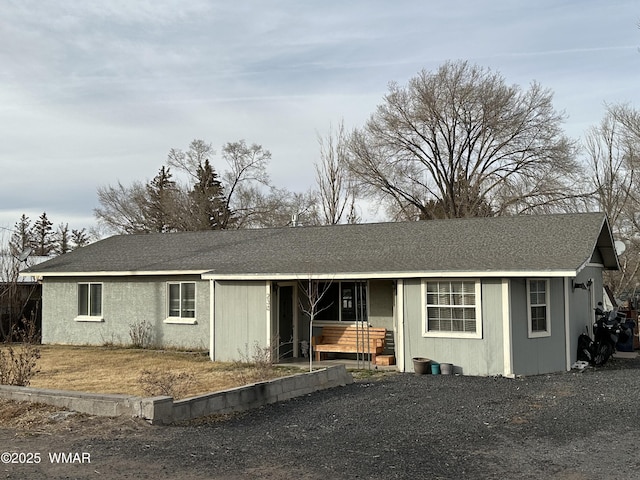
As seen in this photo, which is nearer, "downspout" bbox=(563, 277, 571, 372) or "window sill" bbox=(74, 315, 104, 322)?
"downspout" bbox=(563, 277, 571, 372)

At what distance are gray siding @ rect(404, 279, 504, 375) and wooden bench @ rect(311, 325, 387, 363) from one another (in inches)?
47.6

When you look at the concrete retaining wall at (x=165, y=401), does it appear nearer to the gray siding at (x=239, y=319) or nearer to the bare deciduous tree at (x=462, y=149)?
the gray siding at (x=239, y=319)

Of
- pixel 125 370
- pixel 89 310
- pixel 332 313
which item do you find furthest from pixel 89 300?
pixel 332 313

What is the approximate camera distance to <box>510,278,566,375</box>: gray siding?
42.5 ft

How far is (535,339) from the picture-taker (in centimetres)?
1329

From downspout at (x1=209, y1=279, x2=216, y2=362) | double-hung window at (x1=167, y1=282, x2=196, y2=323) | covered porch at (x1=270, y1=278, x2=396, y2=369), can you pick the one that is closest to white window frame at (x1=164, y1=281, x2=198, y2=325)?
double-hung window at (x1=167, y1=282, x2=196, y2=323)

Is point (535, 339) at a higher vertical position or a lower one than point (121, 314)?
lower

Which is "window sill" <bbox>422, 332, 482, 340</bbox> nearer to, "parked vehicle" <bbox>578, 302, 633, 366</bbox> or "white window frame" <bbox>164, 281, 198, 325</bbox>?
"parked vehicle" <bbox>578, 302, 633, 366</bbox>

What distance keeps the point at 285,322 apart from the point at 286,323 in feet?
0.20

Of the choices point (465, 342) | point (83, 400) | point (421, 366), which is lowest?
point (421, 366)

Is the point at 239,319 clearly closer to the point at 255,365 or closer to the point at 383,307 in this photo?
the point at 255,365

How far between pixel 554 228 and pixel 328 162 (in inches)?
916

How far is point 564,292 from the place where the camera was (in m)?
13.8

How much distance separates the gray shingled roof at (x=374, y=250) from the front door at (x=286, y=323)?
0.85m
